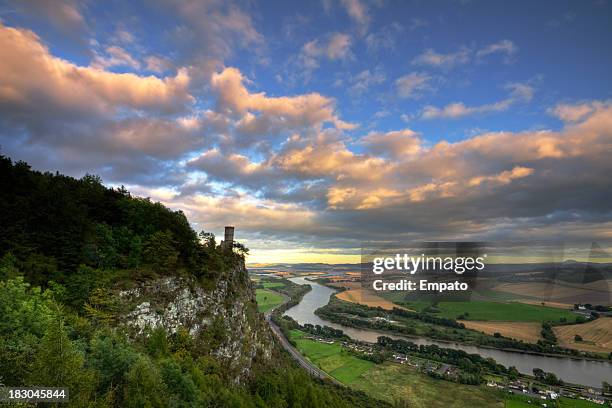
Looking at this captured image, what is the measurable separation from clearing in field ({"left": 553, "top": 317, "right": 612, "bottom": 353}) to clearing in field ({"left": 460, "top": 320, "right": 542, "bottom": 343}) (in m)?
7.49

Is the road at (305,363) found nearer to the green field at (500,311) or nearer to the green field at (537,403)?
the green field at (537,403)

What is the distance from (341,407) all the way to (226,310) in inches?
861

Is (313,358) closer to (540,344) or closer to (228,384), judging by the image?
(228,384)

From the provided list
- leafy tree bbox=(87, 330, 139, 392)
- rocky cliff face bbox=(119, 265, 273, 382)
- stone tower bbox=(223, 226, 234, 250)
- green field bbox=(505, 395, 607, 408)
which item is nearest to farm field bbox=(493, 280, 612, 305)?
green field bbox=(505, 395, 607, 408)

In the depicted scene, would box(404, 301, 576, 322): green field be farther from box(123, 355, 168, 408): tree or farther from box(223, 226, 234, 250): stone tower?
box(123, 355, 168, 408): tree

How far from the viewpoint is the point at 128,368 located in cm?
1545

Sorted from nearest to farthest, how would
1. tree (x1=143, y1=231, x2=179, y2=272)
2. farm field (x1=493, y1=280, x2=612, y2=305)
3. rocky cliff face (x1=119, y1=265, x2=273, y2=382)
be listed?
rocky cliff face (x1=119, y1=265, x2=273, y2=382)
tree (x1=143, y1=231, x2=179, y2=272)
farm field (x1=493, y1=280, x2=612, y2=305)

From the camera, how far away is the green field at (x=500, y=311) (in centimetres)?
14212

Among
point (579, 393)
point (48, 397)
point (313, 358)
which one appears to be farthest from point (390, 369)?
point (48, 397)

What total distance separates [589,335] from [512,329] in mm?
25156

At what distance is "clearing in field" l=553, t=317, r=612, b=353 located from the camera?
108 meters

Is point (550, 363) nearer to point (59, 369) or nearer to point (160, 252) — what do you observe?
point (160, 252)

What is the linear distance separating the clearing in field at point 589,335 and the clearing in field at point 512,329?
749 centimetres

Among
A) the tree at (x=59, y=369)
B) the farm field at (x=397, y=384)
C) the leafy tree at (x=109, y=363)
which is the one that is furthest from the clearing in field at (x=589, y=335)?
the tree at (x=59, y=369)
